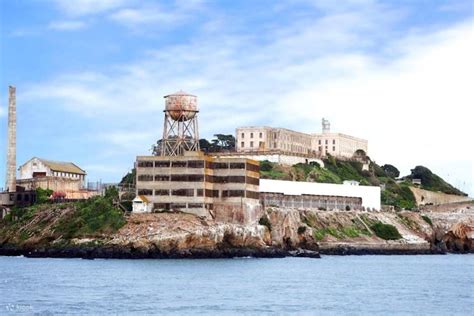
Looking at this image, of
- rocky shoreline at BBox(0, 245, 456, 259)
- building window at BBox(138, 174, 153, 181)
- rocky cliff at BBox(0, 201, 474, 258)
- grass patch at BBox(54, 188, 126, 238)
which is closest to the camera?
rocky shoreline at BBox(0, 245, 456, 259)

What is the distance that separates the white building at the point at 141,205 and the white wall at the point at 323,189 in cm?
2260

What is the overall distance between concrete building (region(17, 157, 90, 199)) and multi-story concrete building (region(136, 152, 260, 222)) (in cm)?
2759

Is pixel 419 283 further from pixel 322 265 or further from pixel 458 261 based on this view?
pixel 458 261

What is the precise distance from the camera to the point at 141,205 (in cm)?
11244

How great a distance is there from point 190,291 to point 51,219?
48.6m

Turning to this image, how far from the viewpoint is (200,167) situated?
113500 millimetres

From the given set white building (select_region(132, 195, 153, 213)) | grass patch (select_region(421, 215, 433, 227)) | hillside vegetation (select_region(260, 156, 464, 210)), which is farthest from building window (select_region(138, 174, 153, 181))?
grass patch (select_region(421, 215, 433, 227))

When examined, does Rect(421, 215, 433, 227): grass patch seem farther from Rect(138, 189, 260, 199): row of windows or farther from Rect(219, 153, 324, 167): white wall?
Rect(138, 189, 260, 199): row of windows

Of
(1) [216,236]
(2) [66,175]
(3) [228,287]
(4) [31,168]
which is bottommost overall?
(3) [228,287]

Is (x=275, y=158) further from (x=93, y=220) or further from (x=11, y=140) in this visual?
(x=93, y=220)

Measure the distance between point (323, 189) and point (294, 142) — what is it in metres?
31.6

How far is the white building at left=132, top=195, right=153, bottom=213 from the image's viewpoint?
11225 cm

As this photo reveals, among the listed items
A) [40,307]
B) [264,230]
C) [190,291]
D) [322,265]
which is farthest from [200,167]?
[40,307]

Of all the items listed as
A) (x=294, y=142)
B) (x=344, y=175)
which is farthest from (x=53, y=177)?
(x=344, y=175)
